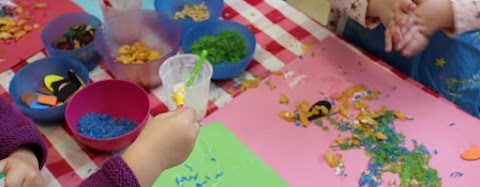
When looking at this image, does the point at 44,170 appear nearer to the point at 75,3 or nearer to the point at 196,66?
the point at 196,66

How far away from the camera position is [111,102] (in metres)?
0.85

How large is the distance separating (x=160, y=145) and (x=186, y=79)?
301 millimetres

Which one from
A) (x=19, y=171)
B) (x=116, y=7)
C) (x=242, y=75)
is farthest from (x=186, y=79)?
(x=19, y=171)

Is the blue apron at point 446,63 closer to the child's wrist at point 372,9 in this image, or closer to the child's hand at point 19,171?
the child's wrist at point 372,9

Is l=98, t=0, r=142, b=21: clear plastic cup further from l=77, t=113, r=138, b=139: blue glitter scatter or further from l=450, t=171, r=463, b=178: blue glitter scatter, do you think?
l=450, t=171, r=463, b=178: blue glitter scatter

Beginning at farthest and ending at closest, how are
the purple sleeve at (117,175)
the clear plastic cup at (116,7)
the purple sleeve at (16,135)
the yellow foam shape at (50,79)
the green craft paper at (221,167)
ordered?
the clear plastic cup at (116,7)
the yellow foam shape at (50,79)
the green craft paper at (221,167)
the purple sleeve at (16,135)
the purple sleeve at (117,175)

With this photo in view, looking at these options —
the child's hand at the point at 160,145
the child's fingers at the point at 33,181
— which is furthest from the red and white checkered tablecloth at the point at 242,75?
the child's hand at the point at 160,145

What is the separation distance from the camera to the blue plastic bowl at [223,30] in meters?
0.92

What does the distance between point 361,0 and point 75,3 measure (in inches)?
26.6

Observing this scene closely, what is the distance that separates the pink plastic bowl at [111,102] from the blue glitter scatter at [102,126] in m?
0.01

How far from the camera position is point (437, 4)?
0.80 metres

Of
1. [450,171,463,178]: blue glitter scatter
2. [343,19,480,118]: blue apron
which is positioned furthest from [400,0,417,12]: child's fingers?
[450,171,463,178]: blue glitter scatter

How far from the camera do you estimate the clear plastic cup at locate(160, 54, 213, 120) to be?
32.0 inches

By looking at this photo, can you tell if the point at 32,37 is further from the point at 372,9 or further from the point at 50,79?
the point at 372,9
